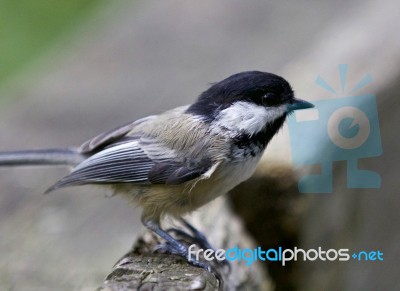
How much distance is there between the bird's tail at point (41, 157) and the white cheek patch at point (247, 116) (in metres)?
0.58

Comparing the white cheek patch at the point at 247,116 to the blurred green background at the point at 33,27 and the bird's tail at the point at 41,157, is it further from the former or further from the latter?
the blurred green background at the point at 33,27

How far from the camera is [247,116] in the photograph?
1840mm

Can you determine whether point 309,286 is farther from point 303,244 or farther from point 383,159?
point 383,159

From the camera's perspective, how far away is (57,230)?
89.6 inches

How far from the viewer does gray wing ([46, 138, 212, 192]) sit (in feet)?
6.22

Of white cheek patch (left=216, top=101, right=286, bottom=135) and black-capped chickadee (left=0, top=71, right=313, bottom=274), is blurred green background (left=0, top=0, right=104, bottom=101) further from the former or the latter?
white cheek patch (left=216, top=101, right=286, bottom=135)

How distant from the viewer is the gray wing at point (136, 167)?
1896 mm

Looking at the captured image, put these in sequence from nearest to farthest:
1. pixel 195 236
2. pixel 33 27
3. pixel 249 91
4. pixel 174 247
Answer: pixel 249 91
pixel 174 247
pixel 195 236
pixel 33 27

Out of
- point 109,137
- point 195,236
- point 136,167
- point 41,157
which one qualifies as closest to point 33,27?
point 41,157

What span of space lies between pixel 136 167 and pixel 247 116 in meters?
0.39

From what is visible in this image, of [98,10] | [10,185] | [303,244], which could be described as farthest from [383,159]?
[98,10]

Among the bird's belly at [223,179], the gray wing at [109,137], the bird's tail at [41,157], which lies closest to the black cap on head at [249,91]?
the bird's belly at [223,179]

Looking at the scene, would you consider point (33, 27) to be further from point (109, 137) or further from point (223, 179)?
point (223, 179)

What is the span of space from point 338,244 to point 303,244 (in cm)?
13
